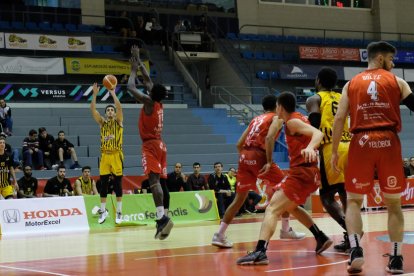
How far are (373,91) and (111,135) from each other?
8.07 m

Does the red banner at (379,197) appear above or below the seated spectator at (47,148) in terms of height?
below

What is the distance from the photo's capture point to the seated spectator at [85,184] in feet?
53.3

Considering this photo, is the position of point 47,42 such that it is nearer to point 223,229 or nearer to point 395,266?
point 223,229

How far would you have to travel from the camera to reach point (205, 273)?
645cm

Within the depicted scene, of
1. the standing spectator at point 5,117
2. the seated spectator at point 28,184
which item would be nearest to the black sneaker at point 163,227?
the seated spectator at point 28,184

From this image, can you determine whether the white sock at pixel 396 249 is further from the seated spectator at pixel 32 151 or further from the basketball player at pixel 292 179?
the seated spectator at pixel 32 151

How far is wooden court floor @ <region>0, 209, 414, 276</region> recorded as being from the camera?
22.0ft

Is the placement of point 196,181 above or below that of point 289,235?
above

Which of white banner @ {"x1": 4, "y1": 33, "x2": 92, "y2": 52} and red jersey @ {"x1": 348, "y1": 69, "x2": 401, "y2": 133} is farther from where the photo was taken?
white banner @ {"x1": 4, "y1": 33, "x2": 92, "y2": 52}

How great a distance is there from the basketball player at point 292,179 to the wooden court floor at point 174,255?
9.0 inches

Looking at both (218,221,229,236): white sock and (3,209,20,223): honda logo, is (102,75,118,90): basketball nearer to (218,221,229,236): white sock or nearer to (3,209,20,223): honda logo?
(3,209,20,223): honda logo

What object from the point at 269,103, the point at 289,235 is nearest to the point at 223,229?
the point at 289,235

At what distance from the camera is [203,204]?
1672 centimetres

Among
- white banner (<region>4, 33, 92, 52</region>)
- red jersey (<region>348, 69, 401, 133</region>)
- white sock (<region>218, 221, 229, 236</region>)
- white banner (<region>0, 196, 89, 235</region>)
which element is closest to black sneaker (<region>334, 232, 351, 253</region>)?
white sock (<region>218, 221, 229, 236</region>)
